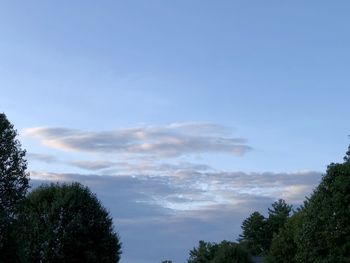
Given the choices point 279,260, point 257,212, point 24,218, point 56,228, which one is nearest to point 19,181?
point 24,218

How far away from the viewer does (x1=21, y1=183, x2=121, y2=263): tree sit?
2432 inches

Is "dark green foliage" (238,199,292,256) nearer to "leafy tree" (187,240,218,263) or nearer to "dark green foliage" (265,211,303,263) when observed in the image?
"leafy tree" (187,240,218,263)

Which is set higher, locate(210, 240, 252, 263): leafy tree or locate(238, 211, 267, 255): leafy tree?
locate(238, 211, 267, 255): leafy tree

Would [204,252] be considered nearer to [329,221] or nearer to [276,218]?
[276,218]

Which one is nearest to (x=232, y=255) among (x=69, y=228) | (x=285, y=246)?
(x=285, y=246)

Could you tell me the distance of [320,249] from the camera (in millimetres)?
45094

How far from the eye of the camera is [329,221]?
44875 mm

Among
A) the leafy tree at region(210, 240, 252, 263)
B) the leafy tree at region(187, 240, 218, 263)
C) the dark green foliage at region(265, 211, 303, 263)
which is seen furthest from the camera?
the leafy tree at region(187, 240, 218, 263)

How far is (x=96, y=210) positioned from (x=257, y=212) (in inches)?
3242

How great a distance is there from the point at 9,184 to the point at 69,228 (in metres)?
16.5

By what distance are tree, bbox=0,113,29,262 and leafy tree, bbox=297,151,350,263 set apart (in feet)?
68.5

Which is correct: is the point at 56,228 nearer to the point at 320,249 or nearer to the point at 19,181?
the point at 19,181

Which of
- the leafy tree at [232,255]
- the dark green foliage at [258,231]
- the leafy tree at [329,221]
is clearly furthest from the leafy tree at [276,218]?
the leafy tree at [329,221]

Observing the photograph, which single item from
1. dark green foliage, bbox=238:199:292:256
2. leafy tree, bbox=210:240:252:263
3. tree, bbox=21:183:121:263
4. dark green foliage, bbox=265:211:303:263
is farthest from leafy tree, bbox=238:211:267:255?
tree, bbox=21:183:121:263
